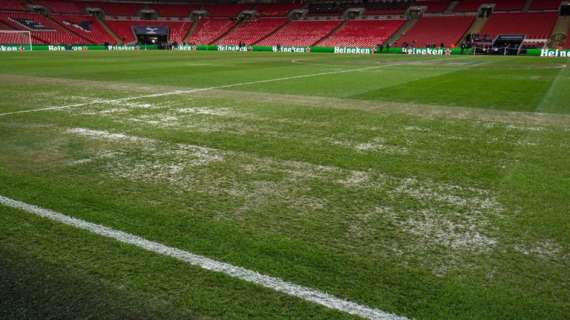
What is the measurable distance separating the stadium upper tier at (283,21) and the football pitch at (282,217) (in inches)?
1874

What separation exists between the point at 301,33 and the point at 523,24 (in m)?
26.6

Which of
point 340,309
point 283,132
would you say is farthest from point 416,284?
point 283,132

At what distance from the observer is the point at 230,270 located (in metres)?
3.18

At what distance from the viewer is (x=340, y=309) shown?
2.75 m

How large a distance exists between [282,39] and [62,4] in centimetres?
3201

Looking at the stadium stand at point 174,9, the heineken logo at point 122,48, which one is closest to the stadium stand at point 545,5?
the heineken logo at point 122,48

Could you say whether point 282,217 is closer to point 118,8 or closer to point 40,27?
point 40,27

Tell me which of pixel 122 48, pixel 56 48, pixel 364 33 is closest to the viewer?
pixel 56 48

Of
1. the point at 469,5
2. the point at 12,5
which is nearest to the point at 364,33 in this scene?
the point at 469,5

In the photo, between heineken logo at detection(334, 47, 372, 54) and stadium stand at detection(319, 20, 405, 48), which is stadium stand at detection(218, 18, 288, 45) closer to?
stadium stand at detection(319, 20, 405, 48)

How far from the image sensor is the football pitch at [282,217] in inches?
113

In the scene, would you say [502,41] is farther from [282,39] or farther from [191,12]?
[191,12]

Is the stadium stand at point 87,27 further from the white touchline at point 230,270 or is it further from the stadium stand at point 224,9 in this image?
the white touchline at point 230,270

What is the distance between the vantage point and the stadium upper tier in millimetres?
52906
